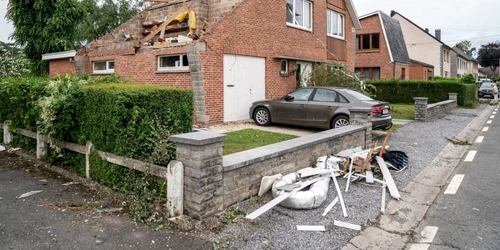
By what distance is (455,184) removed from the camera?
635 centimetres

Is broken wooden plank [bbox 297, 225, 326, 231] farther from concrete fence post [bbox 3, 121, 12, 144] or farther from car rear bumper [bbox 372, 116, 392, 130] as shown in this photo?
concrete fence post [bbox 3, 121, 12, 144]

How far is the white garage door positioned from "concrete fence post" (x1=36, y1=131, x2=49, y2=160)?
636cm

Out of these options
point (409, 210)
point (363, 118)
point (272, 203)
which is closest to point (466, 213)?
point (409, 210)

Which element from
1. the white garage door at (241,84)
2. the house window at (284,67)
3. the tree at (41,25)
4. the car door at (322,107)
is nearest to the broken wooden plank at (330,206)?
the car door at (322,107)

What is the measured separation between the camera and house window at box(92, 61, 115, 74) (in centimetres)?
1581

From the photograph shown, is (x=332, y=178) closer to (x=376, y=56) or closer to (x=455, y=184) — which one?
(x=455, y=184)

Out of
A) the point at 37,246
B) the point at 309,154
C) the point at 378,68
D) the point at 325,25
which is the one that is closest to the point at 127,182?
the point at 37,246

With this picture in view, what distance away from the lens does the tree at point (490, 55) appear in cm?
9339

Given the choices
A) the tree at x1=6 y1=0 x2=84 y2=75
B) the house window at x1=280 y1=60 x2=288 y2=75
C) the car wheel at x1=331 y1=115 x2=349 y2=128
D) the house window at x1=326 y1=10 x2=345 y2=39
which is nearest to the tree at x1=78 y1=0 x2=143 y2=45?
the tree at x1=6 y1=0 x2=84 y2=75

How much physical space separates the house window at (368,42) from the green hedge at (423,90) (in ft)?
27.1

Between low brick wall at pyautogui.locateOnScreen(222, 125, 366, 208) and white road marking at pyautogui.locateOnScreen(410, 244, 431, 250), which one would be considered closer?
white road marking at pyautogui.locateOnScreen(410, 244, 431, 250)

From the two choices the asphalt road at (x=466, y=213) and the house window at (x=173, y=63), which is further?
the house window at (x=173, y=63)

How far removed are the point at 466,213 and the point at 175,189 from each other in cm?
379

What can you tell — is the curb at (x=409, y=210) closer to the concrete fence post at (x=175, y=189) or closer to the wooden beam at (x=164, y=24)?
the concrete fence post at (x=175, y=189)
